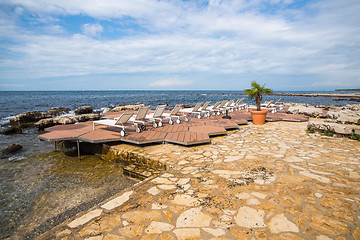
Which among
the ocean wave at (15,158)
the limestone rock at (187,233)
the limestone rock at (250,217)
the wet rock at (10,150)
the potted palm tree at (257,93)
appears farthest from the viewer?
the potted palm tree at (257,93)

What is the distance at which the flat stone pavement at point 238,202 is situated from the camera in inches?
81.5

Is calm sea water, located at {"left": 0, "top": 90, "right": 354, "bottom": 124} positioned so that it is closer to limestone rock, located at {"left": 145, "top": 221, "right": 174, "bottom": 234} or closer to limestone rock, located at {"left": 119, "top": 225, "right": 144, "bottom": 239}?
limestone rock, located at {"left": 119, "top": 225, "right": 144, "bottom": 239}

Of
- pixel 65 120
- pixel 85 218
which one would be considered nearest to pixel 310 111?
pixel 85 218

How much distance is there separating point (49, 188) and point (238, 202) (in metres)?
4.03

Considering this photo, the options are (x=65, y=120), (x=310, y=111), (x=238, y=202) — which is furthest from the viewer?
(x=310, y=111)

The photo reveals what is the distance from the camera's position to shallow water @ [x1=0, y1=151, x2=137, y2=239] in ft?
10.3

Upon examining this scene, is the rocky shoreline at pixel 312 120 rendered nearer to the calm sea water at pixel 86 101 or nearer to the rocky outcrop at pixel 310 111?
the rocky outcrop at pixel 310 111

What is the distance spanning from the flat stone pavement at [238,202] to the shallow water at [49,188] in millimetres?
1081

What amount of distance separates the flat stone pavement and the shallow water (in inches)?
42.6

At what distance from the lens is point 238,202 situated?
2578mm

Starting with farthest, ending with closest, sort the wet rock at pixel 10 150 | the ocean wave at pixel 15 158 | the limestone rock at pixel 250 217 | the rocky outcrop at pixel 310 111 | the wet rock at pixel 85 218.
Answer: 1. the rocky outcrop at pixel 310 111
2. the wet rock at pixel 10 150
3. the ocean wave at pixel 15 158
4. the wet rock at pixel 85 218
5. the limestone rock at pixel 250 217

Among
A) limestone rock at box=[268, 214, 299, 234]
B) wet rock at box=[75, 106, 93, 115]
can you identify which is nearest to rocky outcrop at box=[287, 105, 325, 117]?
limestone rock at box=[268, 214, 299, 234]

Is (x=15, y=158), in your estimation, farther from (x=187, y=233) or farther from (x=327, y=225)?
(x=327, y=225)

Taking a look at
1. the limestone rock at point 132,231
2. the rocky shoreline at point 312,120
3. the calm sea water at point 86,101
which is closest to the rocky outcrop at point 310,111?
the rocky shoreline at point 312,120
